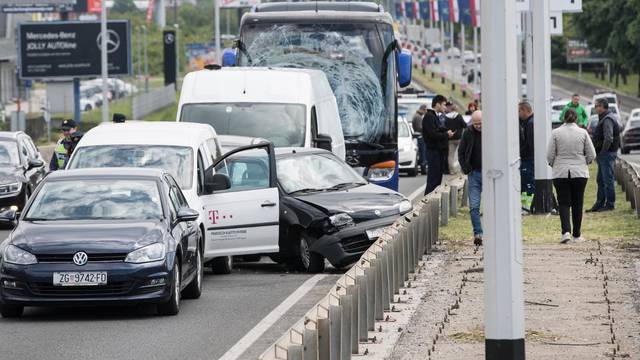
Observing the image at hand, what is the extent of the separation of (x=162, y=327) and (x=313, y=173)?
6.15m

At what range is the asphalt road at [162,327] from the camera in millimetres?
12719

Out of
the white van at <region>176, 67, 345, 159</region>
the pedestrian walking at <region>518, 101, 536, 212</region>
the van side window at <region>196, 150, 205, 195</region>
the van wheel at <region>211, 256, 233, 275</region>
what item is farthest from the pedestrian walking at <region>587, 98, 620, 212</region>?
the van side window at <region>196, 150, 205, 195</region>

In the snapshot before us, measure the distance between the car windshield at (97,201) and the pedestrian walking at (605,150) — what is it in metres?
11.1

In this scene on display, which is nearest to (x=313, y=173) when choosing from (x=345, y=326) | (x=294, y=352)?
(x=345, y=326)

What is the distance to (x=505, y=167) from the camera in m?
9.76

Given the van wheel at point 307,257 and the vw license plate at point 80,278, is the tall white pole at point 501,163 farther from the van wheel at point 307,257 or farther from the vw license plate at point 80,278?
the van wheel at point 307,257

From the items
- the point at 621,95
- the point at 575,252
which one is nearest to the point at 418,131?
the point at 575,252

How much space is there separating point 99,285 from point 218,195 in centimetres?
401

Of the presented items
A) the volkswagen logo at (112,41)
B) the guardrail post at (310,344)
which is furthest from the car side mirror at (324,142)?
the volkswagen logo at (112,41)

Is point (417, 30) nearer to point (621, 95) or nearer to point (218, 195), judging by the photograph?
point (621, 95)

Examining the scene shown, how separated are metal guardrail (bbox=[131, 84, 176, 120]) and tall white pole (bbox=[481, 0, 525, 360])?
75078mm

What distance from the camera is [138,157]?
18422 mm

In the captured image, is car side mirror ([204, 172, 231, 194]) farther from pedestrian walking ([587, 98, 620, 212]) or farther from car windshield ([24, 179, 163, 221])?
pedestrian walking ([587, 98, 620, 212])

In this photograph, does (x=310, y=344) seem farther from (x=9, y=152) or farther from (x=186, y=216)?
(x=9, y=152)
